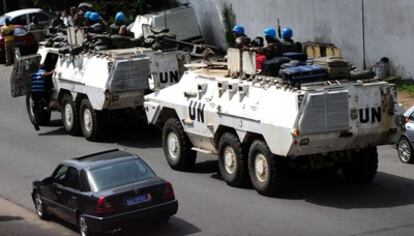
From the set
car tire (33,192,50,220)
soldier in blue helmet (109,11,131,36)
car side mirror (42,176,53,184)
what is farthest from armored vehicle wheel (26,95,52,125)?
car side mirror (42,176,53,184)

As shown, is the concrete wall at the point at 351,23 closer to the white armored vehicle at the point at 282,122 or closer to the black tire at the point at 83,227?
the white armored vehicle at the point at 282,122

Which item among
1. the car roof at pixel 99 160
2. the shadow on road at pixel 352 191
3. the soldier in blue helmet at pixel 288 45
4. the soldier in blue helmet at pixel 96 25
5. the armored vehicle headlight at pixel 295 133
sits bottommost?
the shadow on road at pixel 352 191

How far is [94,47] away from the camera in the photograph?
21.5 metres

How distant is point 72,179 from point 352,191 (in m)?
4.97

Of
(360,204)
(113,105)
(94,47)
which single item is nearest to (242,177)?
(360,204)

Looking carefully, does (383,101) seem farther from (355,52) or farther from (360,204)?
(355,52)

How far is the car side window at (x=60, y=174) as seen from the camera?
14.1 meters

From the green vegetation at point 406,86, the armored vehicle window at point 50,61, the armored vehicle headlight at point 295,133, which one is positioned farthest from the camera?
the green vegetation at point 406,86

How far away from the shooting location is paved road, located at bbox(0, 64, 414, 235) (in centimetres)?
1320

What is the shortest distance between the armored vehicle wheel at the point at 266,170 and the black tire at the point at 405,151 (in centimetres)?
378

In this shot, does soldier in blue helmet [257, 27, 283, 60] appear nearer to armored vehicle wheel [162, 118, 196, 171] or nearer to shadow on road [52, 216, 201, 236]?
armored vehicle wheel [162, 118, 196, 171]

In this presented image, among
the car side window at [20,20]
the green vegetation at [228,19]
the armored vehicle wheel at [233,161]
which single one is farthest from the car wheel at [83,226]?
the car side window at [20,20]

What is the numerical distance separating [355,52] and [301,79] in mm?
12772

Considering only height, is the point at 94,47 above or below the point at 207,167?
above
